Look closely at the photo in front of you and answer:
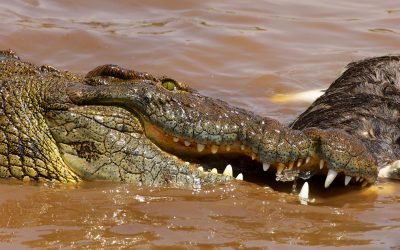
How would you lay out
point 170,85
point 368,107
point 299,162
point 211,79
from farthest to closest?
point 211,79, point 368,107, point 170,85, point 299,162

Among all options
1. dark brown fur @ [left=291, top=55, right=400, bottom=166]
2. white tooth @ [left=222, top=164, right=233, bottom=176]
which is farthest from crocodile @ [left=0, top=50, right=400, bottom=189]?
dark brown fur @ [left=291, top=55, right=400, bottom=166]

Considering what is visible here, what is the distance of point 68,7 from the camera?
11039 mm

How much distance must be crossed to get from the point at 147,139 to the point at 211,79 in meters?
4.09

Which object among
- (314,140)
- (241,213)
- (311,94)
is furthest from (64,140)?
(311,94)

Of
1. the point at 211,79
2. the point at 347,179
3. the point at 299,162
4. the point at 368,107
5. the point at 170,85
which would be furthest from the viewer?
the point at 211,79

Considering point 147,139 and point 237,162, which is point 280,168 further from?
point 147,139

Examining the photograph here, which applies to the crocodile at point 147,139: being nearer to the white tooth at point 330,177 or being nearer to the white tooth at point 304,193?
the white tooth at point 330,177

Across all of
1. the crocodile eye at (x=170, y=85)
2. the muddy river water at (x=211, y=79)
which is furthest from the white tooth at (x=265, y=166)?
the crocodile eye at (x=170, y=85)

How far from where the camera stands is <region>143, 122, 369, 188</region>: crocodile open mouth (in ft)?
15.7

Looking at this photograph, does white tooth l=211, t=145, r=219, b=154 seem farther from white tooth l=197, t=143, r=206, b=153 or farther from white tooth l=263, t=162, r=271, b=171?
white tooth l=263, t=162, r=271, b=171

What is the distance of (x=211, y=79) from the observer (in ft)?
29.4

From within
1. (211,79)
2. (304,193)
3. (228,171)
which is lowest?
(304,193)

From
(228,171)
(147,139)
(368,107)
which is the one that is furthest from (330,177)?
(368,107)

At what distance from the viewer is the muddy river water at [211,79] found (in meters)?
4.09
